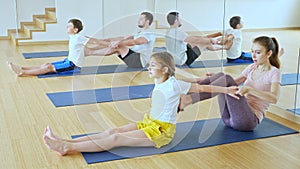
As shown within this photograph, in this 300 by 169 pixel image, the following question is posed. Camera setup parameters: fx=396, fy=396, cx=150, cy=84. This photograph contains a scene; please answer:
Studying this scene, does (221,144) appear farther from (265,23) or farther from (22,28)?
(22,28)

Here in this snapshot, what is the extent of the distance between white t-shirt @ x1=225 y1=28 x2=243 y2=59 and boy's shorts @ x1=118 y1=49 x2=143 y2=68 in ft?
3.86

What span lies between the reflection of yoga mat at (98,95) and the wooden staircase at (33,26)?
358 centimetres

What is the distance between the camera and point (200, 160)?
2.58 m

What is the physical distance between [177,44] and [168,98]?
3.24 metres

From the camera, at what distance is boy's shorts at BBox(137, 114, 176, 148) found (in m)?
2.63

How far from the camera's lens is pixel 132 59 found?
524 cm

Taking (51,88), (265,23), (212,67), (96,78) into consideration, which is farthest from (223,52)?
(51,88)

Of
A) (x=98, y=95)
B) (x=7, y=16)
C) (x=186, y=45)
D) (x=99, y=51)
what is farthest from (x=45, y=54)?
(x=98, y=95)

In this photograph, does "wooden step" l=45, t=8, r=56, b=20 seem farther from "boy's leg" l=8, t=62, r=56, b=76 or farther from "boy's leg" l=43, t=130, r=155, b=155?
"boy's leg" l=43, t=130, r=155, b=155

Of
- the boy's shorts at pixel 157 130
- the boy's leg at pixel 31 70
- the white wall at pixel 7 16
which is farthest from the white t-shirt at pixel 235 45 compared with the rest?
the white wall at pixel 7 16

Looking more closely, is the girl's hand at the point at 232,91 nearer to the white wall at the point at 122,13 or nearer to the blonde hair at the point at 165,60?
the blonde hair at the point at 165,60

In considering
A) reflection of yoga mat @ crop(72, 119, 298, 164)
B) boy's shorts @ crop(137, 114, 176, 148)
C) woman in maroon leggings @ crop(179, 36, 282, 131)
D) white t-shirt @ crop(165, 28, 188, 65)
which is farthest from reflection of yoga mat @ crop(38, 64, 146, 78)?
boy's shorts @ crop(137, 114, 176, 148)

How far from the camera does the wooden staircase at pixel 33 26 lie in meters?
7.37

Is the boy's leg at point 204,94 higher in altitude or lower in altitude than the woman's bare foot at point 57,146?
higher
